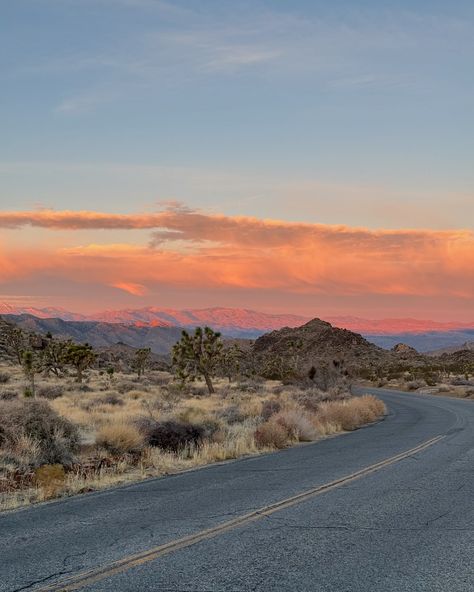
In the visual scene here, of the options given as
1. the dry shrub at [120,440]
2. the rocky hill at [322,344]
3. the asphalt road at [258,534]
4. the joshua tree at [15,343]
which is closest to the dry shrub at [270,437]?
the dry shrub at [120,440]

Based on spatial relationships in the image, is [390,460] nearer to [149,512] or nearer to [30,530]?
[149,512]

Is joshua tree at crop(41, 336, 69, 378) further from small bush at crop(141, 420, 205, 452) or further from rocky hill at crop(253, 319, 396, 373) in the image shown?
rocky hill at crop(253, 319, 396, 373)

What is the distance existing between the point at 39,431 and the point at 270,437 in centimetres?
692

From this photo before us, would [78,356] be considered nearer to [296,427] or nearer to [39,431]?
[296,427]

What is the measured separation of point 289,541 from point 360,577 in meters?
1.52

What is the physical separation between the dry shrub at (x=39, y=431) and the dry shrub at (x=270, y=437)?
18.0 feet

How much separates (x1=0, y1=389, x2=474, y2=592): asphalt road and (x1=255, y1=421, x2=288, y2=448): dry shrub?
4624 millimetres

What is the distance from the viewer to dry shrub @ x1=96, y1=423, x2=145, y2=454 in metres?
16.2

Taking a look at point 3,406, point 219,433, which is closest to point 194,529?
point 3,406

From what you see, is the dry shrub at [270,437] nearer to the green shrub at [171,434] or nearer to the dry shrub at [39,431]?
the green shrub at [171,434]

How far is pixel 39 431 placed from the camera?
15672 millimetres

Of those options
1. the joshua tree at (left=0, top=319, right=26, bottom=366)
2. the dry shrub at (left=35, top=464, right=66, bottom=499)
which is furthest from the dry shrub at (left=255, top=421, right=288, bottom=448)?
the joshua tree at (left=0, top=319, right=26, bottom=366)

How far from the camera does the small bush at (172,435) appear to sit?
17.6 meters

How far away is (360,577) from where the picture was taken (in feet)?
21.1
